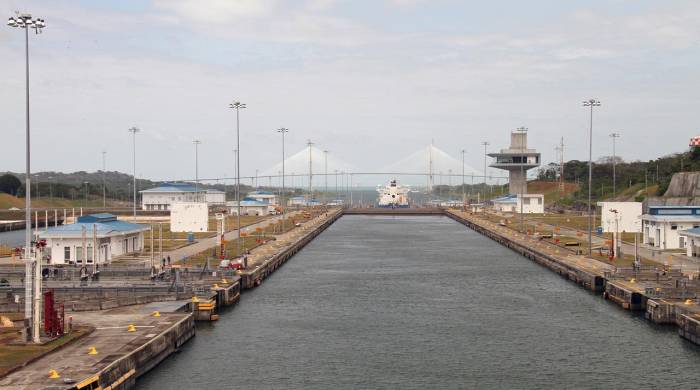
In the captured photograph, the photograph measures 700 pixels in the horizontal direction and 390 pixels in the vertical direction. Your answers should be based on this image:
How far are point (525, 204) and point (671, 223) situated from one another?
6712 centimetres

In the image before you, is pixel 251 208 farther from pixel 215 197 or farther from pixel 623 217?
pixel 623 217

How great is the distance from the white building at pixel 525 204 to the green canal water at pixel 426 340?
2823 inches

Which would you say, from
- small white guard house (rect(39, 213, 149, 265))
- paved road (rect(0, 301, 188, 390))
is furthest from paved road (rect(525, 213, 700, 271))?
small white guard house (rect(39, 213, 149, 265))


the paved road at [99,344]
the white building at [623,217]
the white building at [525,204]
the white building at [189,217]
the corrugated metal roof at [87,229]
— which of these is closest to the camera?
the paved road at [99,344]

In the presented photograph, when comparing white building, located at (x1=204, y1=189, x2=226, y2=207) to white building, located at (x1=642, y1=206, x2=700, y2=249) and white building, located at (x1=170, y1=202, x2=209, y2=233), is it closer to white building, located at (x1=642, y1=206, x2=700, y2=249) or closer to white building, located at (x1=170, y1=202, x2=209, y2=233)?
white building, located at (x1=170, y1=202, x2=209, y2=233)

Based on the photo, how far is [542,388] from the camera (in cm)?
2727

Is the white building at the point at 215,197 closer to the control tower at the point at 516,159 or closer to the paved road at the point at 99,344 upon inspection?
the control tower at the point at 516,159

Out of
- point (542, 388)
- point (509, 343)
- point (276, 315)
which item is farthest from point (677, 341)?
point (276, 315)

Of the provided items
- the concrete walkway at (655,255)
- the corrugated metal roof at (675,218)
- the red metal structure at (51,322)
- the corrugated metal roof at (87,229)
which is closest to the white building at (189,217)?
the corrugated metal roof at (87,229)

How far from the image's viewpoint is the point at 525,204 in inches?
4978

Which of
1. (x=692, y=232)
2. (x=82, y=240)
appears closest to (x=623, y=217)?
(x=692, y=232)

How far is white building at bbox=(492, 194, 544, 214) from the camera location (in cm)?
12562

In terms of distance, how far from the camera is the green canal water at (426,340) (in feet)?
93.3

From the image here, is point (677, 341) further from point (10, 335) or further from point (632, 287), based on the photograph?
point (10, 335)
